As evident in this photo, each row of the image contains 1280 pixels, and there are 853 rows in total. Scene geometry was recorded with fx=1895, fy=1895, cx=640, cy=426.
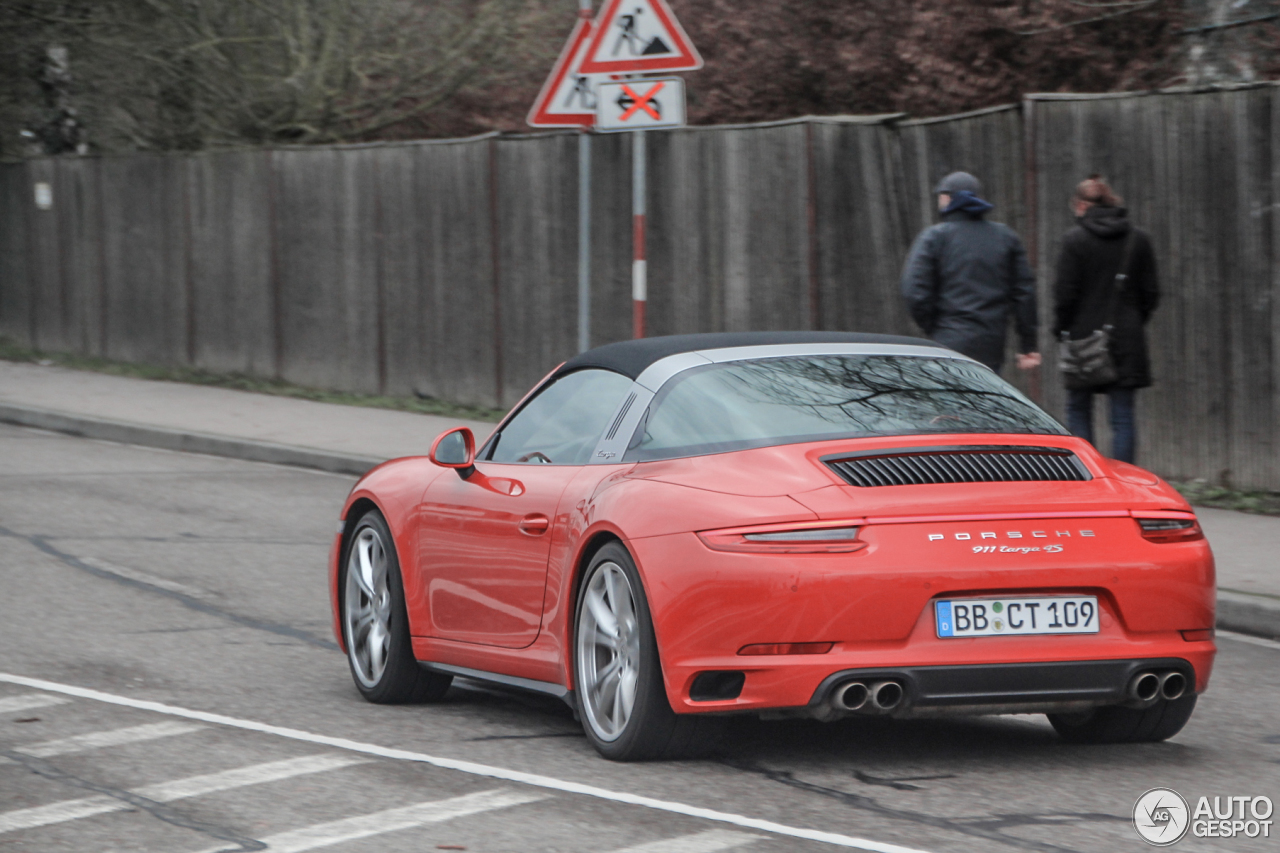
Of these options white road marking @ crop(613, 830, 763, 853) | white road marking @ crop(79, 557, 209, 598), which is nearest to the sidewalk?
white road marking @ crop(79, 557, 209, 598)

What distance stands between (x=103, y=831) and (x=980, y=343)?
270 inches

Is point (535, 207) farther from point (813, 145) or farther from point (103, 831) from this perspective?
point (103, 831)

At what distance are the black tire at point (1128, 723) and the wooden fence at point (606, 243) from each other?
18.8 ft

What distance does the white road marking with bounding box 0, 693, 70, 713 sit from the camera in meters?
6.50

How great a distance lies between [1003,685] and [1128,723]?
2.83ft

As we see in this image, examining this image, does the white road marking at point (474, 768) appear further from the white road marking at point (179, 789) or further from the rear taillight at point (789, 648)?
the rear taillight at point (789, 648)

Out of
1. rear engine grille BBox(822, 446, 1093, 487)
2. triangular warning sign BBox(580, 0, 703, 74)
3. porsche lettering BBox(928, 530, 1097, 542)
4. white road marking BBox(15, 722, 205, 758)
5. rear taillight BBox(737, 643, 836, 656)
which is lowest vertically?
white road marking BBox(15, 722, 205, 758)

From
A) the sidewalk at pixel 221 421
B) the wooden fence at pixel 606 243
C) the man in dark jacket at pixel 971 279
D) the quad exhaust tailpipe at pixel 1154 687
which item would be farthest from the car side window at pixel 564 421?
the wooden fence at pixel 606 243

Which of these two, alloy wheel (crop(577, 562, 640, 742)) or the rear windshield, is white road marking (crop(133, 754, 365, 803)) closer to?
alloy wheel (crop(577, 562, 640, 742))

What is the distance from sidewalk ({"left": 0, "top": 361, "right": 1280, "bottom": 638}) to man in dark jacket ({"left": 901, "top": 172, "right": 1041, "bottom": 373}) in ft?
5.10

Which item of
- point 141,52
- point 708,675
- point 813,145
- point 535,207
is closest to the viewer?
point 708,675

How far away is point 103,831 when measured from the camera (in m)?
4.82

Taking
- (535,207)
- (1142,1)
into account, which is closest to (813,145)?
(535,207)

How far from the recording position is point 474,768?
5562mm
